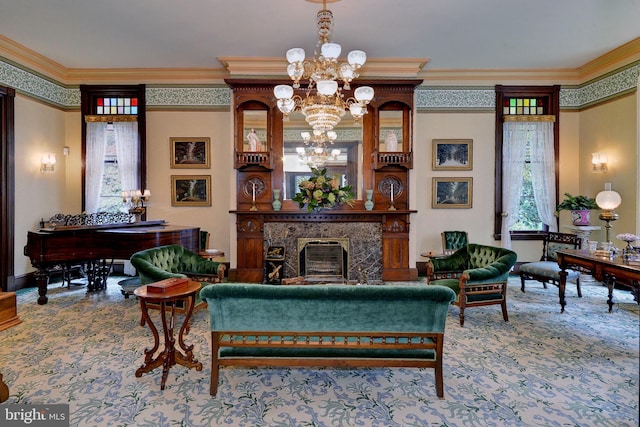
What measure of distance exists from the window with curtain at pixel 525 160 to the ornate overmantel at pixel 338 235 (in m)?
2.19

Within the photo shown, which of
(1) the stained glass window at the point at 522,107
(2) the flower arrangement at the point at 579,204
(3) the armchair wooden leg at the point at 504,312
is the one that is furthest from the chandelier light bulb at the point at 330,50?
(2) the flower arrangement at the point at 579,204

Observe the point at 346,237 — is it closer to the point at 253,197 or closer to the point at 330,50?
the point at 253,197

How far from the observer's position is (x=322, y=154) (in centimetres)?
649

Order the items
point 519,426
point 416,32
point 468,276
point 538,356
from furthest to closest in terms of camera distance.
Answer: point 416,32
point 468,276
point 538,356
point 519,426

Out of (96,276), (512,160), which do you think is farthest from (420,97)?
(96,276)

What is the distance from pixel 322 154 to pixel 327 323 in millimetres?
4397

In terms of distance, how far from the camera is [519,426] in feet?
7.73

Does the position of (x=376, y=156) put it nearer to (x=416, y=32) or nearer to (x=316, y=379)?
(x=416, y=32)

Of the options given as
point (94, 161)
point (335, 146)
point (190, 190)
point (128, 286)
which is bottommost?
point (128, 286)

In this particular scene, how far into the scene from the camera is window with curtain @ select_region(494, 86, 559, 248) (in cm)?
673

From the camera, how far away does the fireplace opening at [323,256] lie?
633 centimetres

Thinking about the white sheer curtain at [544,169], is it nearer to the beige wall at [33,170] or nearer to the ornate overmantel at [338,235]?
the ornate overmantel at [338,235]

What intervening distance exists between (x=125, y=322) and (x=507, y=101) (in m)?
8.00

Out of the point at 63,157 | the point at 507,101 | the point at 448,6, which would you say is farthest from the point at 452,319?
the point at 63,157
